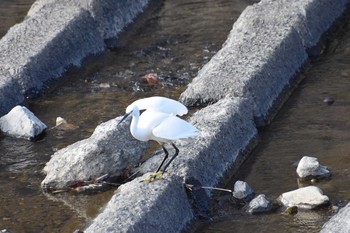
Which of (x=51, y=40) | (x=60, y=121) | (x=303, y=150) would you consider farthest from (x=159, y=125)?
(x=51, y=40)

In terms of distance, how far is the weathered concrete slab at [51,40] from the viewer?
937 centimetres

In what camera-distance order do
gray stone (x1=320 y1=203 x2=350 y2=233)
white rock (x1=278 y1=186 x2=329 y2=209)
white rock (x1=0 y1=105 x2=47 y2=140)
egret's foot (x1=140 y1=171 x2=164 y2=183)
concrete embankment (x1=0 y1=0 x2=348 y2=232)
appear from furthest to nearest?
white rock (x1=0 y1=105 x2=47 y2=140), white rock (x1=278 y1=186 x2=329 y2=209), egret's foot (x1=140 y1=171 x2=164 y2=183), concrete embankment (x1=0 y1=0 x2=348 y2=232), gray stone (x1=320 y1=203 x2=350 y2=233)

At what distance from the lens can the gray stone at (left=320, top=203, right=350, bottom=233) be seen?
6.18 m

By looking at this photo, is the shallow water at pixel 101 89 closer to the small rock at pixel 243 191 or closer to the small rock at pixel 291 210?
the small rock at pixel 243 191

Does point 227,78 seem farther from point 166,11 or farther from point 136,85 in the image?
point 166,11

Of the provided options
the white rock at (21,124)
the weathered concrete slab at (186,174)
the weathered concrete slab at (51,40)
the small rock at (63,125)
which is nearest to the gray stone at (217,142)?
the weathered concrete slab at (186,174)

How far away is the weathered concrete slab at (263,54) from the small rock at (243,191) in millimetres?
1341

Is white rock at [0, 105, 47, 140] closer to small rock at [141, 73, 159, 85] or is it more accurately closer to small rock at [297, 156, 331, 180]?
small rock at [141, 73, 159, 85]

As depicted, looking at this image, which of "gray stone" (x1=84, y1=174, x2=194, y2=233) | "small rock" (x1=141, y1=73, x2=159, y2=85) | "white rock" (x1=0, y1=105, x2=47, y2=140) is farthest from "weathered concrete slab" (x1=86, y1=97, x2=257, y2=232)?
"small rock" (x1=141, y1=73, x2=159, y2=85)

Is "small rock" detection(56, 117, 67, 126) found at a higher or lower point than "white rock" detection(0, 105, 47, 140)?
lower

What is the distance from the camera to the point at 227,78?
8.84m

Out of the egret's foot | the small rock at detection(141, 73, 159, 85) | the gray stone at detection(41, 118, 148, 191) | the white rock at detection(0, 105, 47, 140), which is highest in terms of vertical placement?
the egret's foot

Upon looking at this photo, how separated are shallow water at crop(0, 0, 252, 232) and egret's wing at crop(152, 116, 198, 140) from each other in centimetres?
82

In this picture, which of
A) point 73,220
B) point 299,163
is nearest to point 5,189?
point 73,220
